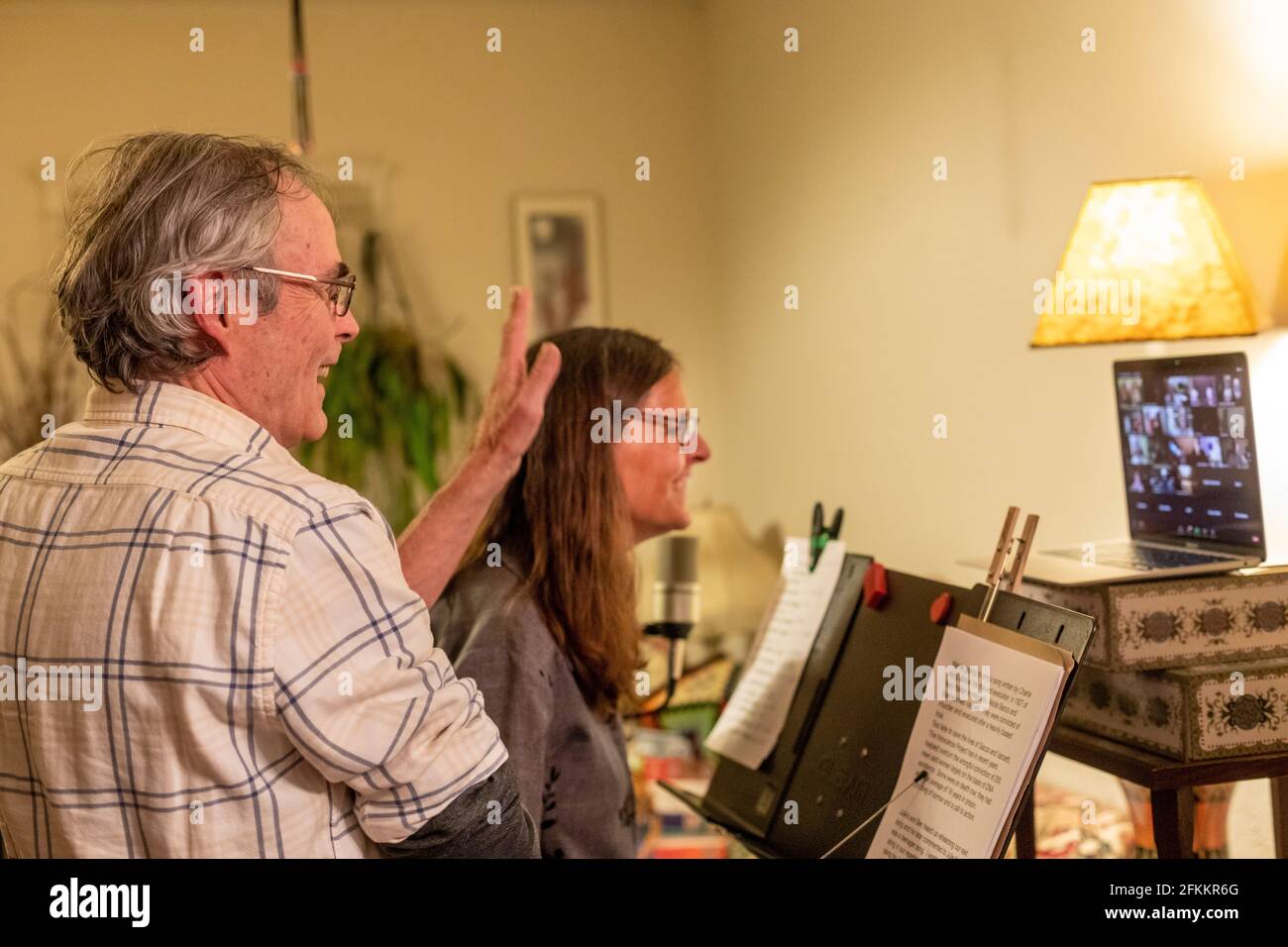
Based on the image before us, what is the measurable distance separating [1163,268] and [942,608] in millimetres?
631

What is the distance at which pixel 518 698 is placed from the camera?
1384 millimetres

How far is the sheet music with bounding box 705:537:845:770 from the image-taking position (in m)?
1.62

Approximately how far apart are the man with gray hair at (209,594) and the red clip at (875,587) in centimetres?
59

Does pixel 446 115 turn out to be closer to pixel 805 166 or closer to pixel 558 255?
pixel 558 255

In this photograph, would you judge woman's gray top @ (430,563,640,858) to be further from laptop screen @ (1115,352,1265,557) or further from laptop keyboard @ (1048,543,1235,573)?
laptop screen @ (1115,352,1265,557)

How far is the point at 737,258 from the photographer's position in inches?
168

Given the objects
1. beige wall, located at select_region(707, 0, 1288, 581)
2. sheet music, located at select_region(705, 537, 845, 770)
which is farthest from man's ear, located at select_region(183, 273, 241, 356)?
beige wall, located at select_region(707, 0, 1288, 581)

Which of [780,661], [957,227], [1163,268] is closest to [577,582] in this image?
[780,661]

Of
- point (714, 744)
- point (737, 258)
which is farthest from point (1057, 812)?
point (737, 258)

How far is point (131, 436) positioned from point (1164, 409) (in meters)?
1.17

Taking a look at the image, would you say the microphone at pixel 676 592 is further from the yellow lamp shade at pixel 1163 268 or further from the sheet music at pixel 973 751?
the yellow lamp shade at pixel 1163 268

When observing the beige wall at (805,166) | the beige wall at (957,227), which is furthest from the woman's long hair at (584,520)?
the beige wall at (805,166)

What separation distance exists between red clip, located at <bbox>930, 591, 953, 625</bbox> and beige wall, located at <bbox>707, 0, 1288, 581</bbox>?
1.92ft
